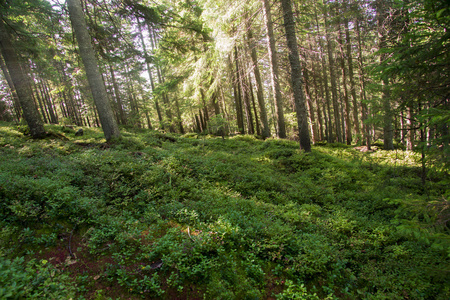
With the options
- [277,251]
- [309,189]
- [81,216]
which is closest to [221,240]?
[277,251]

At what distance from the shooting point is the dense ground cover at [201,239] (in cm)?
302

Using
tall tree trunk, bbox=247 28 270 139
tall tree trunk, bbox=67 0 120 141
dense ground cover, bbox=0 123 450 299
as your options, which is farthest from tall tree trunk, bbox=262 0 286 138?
tall tree trunk, bbox=67 0 120 141

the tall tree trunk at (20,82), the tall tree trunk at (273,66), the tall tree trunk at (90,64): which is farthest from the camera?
the tall tree trunk at (273,66)

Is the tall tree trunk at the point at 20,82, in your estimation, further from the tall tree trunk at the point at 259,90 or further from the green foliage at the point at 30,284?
the tall tree trunk at the point at 259,90

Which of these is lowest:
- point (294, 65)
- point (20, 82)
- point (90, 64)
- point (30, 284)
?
point (30, 284)

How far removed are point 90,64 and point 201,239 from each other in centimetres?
967

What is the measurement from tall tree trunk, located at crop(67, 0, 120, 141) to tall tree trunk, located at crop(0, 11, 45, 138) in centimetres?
418

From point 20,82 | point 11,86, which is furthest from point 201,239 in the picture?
point 11,86

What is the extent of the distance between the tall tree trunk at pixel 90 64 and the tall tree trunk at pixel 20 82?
4.18 m

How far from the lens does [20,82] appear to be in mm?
10180

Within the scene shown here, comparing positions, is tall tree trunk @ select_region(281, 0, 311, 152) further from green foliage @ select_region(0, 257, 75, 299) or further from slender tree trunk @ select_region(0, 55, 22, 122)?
slender tree trunk @ select_region(0, 55, 22, 122)

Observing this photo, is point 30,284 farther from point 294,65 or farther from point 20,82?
point 20,82

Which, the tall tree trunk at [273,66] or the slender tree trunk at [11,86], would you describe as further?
the slender tree trunk at [11,86]

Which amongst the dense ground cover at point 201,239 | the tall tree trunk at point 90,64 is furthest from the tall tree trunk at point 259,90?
the tall tree trunk at point 90,64
